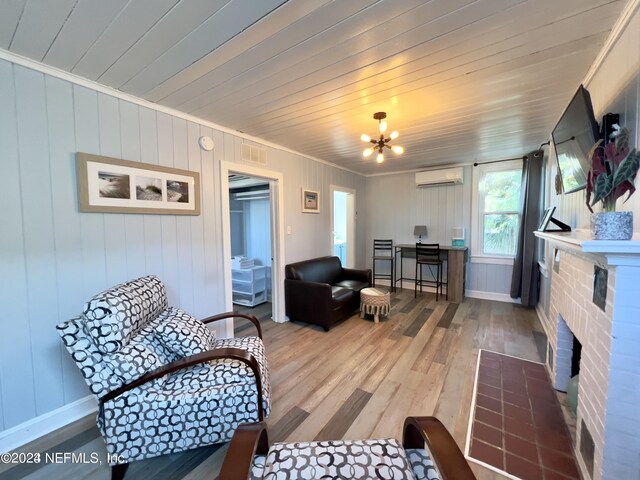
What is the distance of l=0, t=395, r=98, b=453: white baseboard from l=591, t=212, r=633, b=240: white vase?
128 inches

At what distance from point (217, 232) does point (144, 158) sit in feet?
3.11

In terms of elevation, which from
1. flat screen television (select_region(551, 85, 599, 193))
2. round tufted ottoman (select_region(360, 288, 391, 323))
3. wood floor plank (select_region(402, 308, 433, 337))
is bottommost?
wood floor plank (select_region(402, 308, 433, 337))

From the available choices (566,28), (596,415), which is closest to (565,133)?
(566,28)

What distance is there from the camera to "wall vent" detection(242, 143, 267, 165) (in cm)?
303

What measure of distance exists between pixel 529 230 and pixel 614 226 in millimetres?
3462

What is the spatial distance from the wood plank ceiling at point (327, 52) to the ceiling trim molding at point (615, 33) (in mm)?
33

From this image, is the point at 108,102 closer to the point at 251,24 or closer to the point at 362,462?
the point at 251,24

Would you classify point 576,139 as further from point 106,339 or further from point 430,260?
point 430,260

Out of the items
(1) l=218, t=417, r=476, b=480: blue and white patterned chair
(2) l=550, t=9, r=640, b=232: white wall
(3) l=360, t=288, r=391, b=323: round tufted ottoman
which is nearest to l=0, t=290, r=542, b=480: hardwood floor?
(3) l=360, t=288, r=391, b=323: round tufted ottoman

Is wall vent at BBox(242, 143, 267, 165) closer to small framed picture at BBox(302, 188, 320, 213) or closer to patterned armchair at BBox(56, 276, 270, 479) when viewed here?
small framed picture at BBox(302, 188, 320, 213)

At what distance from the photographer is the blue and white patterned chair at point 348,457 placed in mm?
907

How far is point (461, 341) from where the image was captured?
2.94 meters

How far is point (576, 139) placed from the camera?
1561 mm

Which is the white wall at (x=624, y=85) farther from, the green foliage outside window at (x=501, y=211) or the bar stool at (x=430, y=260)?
the bar stool at (x=430, y=260)
